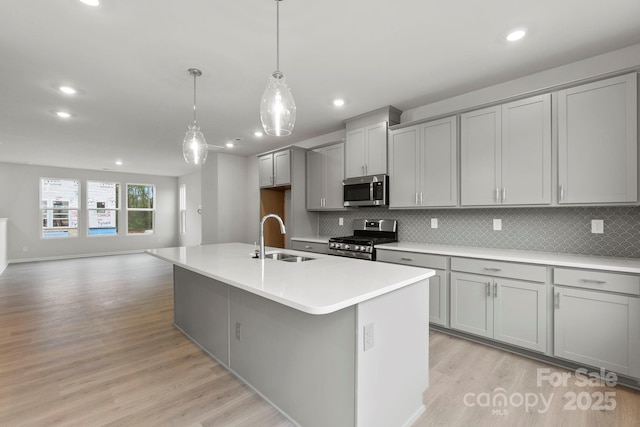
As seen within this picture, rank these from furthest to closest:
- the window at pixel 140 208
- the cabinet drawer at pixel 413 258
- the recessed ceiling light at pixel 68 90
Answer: the window at pixel 140 208 < the recessed ceiling light at pixel 68 90 < the cabinet drawer at pixel 413 258

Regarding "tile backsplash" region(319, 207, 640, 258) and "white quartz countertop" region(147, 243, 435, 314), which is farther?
"tile backsplash" region(319, 207, 640, 258)

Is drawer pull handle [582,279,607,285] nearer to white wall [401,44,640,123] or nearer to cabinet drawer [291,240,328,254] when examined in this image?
white wall [401,44,640,123]

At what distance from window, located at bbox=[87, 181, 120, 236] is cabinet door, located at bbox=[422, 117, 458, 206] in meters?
9.34

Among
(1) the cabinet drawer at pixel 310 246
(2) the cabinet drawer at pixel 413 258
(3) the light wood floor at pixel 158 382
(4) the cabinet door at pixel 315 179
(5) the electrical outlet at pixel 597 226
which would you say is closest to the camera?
(3) the light wood floor at pixel 158 382

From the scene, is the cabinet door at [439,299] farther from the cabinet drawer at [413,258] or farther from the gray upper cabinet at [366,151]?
the gray upper cabinet at [366,151]

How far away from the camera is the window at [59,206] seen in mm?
7844

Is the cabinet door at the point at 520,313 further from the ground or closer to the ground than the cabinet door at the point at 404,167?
closer to the ground

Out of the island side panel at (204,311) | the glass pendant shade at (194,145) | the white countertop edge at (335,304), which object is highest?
the glass pendant shade at (194,145)

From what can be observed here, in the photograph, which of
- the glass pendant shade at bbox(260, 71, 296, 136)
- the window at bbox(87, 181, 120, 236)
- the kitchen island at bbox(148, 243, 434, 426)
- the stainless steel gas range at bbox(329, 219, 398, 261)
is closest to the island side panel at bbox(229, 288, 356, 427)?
the kitchen island at bbox(148, 243, 434, 426)

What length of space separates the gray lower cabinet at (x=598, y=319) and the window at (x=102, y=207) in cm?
1059

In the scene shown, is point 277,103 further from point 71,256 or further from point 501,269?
point 71,256

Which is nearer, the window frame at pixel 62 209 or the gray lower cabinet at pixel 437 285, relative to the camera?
the gray lower cabinet at pixel 437 285

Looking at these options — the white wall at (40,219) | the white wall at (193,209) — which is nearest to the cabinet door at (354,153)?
the white wall at (193,209)

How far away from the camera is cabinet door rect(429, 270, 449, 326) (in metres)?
2.97
